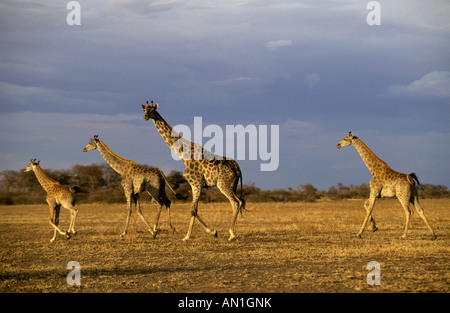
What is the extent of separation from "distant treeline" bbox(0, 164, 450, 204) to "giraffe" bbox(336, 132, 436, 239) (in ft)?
86.0

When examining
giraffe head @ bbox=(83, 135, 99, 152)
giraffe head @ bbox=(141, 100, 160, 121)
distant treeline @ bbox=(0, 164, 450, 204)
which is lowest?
distant treeline @ bbox=(0, 164, 450, 204)

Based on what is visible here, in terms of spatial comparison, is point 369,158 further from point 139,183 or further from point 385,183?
point 139,183

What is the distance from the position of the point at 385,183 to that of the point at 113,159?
879 centimetres

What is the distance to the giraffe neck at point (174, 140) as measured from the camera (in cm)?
1527

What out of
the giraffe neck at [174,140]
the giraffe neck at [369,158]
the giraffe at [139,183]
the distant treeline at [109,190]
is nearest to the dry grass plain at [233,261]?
the giraffe at [139,183]

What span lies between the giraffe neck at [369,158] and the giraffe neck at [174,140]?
17.4 feet

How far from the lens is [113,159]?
56.4 ft

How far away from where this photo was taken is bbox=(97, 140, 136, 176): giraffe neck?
17.0 meters

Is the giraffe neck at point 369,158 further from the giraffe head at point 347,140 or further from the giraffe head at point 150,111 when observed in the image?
the giraffe head at point 150,111

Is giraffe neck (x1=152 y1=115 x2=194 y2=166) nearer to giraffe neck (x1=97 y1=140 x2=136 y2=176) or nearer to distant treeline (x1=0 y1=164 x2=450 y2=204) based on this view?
giraffe neck (x1=97 y1=140 x2=136 y2=176)

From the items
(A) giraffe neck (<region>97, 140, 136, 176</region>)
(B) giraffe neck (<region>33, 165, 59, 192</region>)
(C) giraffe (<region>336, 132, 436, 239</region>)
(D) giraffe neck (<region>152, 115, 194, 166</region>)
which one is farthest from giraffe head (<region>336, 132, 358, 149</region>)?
(B) giraffe neck (<region>33, 165, 59, 192</region>)

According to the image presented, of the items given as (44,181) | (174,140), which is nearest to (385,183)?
(174,140)

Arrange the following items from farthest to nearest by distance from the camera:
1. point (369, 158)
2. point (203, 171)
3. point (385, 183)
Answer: point (369, 158) < point (385, 183) < point (203, 171)
